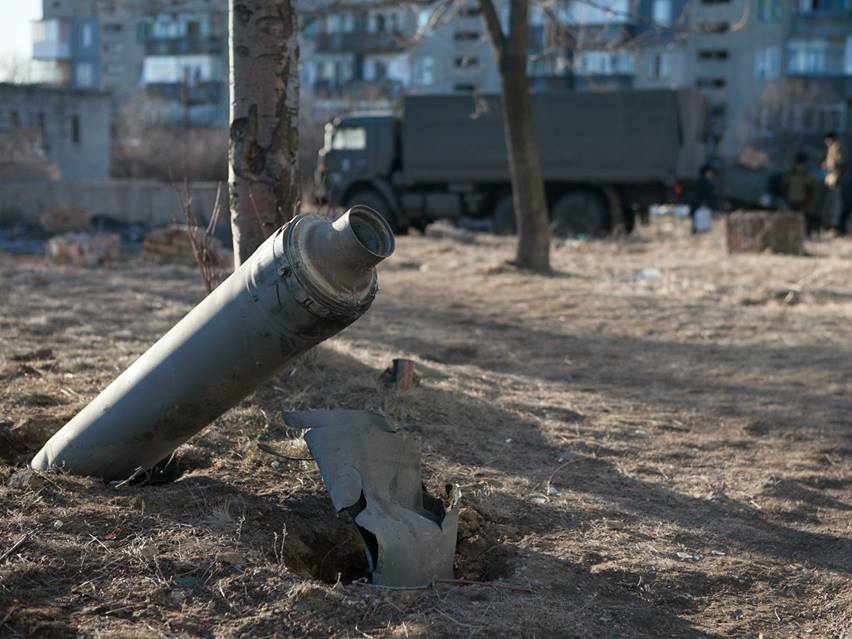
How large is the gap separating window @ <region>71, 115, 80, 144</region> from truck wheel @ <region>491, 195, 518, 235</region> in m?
18.2

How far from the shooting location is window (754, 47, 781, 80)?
175 feet

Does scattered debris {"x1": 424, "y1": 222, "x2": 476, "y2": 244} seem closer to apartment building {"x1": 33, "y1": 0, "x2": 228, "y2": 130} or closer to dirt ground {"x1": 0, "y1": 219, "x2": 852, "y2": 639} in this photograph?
dirt ground {"x1": 0, "y1": 219, "x2": 852, "y2": 639}

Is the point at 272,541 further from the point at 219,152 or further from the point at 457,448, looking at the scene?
the point at 219,152

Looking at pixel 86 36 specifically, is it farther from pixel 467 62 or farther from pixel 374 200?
pixel 467 62

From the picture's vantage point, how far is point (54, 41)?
72.1 meters

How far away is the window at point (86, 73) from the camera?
7188 cm

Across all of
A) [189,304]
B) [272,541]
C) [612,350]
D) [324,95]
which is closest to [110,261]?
[189,304]

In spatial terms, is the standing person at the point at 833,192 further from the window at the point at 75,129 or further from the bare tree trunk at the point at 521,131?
the window at the point at 75,129

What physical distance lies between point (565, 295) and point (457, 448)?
230 inches

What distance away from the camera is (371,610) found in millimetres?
3250

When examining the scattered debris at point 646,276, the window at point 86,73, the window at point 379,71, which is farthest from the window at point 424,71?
the scattered debris at point 646,276

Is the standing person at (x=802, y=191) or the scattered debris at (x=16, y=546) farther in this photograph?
the standing person at (x=802, y=191)

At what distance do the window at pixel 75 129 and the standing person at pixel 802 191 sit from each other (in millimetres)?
21975

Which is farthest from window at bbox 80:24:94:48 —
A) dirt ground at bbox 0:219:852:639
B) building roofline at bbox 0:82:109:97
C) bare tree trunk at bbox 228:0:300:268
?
bare tree trunk at bbox 228:0:300:268
